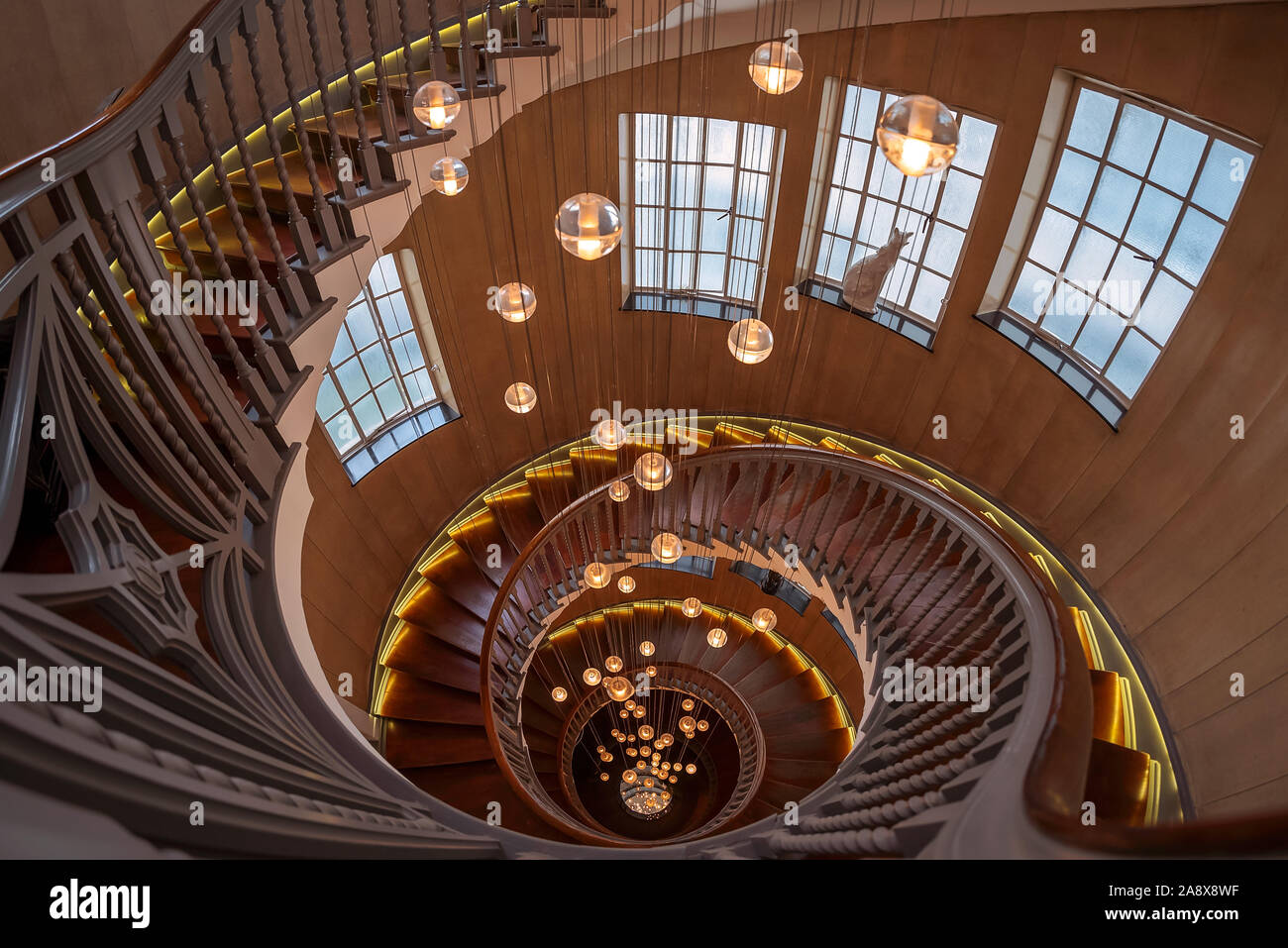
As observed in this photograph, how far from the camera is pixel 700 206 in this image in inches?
302

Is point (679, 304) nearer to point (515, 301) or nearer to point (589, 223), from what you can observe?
point (515, 301)

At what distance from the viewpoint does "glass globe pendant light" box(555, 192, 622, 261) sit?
2.36m

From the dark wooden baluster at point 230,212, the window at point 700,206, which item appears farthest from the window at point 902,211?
the dark wooden baluster at point 230,212

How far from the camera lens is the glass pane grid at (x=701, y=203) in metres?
7.41

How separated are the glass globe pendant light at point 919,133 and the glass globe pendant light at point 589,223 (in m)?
0.86

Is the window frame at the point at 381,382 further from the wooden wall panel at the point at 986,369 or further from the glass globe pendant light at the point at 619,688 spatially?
the glass globe pendant light at the point at 619,688

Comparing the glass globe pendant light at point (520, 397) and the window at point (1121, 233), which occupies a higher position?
the window at point (1121, 233)

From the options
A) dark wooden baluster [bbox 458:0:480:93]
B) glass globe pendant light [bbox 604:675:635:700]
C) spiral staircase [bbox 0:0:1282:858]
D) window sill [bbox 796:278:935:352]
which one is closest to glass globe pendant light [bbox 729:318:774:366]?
spiral staircase [bbox 0:0:1282:858]

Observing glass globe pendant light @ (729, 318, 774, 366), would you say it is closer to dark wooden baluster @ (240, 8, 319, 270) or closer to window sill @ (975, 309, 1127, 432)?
dark wooden baluster @ (240, 8, 319, 270)

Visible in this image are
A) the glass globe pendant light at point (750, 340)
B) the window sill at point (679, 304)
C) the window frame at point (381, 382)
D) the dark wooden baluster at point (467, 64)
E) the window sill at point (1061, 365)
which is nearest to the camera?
the glass globe pendant light at point (750, 340)

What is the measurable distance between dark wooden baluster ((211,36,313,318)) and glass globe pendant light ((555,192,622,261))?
141 centimetres
